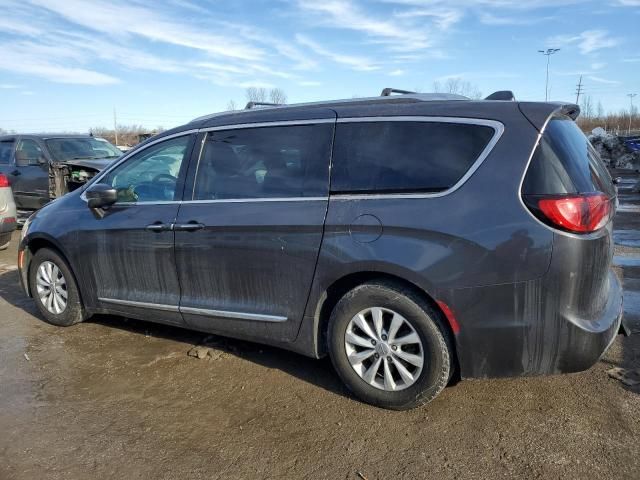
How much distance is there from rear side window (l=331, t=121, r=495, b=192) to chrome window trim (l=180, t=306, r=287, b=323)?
966 millimetres

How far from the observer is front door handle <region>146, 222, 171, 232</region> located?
3954 millimetres

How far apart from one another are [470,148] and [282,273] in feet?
4.61

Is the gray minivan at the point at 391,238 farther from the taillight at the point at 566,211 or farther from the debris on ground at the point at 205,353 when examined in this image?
the debris on ground at the point at 205,353

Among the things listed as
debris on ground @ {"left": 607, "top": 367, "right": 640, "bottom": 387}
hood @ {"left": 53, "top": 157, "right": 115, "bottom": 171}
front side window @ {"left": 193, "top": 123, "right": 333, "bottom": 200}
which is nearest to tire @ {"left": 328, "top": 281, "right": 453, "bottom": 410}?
front side window @ {"left": 193, "top": 123, "right": 333, "bottom": 200}

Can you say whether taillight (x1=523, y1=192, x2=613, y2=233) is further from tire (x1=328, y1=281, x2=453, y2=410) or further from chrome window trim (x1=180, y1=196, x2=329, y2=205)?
→ chrome window trim (x1=180, y1=196, x2=329, y2=205)

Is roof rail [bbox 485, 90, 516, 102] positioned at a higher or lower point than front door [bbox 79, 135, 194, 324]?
higher

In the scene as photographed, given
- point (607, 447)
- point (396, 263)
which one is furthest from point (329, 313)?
point (607, 447)

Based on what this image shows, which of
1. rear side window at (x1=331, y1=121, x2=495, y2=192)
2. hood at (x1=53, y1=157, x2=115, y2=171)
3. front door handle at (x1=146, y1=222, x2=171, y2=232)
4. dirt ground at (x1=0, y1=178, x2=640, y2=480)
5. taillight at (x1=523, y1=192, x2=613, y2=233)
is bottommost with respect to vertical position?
dirt ground at (x1=0, y1=178, x2=640, y2=480)

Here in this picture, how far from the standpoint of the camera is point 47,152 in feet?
33.2

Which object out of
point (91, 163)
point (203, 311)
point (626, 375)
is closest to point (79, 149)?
point (91, 163)

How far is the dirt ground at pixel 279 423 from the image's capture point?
2.74 meters

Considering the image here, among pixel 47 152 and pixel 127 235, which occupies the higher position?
pixel 47 152

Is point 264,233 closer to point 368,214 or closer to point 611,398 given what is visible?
point 368,214

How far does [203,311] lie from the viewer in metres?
3.88
